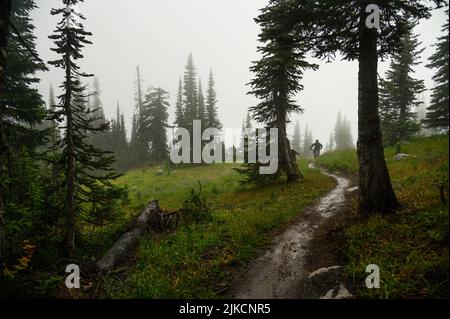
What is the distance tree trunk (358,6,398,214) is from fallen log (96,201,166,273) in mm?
7386

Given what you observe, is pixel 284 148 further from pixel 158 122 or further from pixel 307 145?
pixel 307 145

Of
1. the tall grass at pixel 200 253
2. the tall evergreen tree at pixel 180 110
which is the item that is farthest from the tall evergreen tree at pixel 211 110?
the tall grass at pixel 200 253

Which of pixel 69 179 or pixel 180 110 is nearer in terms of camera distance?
pixel 69 179

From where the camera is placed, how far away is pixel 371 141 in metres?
7.85

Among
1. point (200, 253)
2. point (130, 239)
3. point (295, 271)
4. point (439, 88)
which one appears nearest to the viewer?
point (295, 271)

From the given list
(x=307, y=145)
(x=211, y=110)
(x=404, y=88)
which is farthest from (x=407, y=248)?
(x=307, y=145)

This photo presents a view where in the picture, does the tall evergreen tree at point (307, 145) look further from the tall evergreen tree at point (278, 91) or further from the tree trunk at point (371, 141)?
the tree trunk at point (371, 141)

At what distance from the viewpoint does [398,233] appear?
250 inches

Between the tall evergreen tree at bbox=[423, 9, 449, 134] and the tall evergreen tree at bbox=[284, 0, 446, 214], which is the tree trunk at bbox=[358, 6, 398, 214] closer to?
the tall evergreen tree at bbox=[284, 0, 446, 214]

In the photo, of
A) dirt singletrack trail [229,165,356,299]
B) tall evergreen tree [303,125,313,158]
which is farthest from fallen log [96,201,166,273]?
tall evergreen tree [303,125,313,158]

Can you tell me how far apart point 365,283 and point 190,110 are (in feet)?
137

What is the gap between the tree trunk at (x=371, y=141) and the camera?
782cm

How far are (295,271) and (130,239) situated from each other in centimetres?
534
